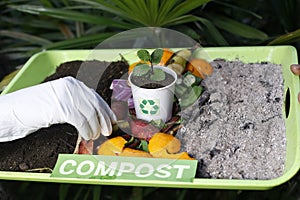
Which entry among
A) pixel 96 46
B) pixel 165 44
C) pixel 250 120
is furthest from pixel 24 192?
pixel 250 120

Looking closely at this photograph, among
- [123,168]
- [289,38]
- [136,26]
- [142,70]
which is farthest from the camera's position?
[136,26]

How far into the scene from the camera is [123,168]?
732 mm

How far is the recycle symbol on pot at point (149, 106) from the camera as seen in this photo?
822mm

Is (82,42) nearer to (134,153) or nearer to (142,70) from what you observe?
(142,70)

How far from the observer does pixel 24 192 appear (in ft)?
4.38

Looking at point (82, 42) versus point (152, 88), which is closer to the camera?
point (152, 88)

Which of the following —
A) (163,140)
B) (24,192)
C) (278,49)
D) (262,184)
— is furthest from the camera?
(24,192)

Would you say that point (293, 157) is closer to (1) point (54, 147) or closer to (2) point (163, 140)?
(2) point (163, 140)

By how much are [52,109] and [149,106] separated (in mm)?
186

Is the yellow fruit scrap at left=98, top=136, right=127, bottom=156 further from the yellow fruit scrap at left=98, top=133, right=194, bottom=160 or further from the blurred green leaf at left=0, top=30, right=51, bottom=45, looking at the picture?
the blurred green leaf at left=0, top=30, right=51, bottom=45

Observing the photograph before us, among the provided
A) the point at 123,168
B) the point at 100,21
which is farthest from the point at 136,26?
the point at 123,168

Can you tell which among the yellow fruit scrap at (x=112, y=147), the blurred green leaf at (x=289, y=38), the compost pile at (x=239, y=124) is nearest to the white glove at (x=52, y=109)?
the yellow fruit scrap at (x=112, y=147)

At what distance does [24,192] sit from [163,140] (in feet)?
2.34

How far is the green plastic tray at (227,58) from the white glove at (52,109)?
9cm
